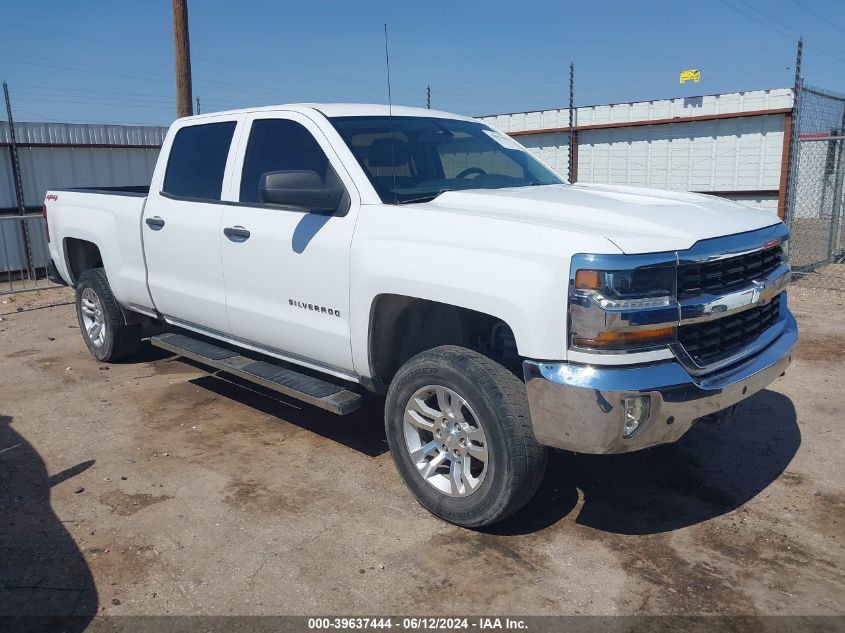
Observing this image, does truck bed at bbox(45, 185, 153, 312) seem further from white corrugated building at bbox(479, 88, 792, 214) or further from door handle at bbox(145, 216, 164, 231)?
white corrugated building at bbox(479, 88, 792, 214)

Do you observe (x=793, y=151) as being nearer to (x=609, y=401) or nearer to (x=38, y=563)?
(x=609, y=401)

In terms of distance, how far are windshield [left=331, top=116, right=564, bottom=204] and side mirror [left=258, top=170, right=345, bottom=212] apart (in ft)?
0.84

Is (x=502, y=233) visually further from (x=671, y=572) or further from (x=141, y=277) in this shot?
(x=141, y=277)

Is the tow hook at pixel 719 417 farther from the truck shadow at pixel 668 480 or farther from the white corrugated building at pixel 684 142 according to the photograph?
the white corrugated building at pixel 684 142

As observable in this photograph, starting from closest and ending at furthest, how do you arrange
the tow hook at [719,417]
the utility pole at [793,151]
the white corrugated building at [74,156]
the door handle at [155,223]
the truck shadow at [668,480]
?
the tow hook at [719,417], the truck shadow at [668,480], the door handle at [155,223], the utility pole at [793,151], the white corrugated building at [74,156]

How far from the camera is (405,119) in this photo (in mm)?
4855

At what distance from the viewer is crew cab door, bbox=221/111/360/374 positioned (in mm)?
4176

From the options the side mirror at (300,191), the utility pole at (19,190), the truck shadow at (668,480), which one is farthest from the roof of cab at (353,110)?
the utility pole at (19,190)

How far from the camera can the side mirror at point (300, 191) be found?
3.95 meters

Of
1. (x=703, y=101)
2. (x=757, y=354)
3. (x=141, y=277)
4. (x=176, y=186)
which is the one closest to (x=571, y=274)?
(x=757, y=354)

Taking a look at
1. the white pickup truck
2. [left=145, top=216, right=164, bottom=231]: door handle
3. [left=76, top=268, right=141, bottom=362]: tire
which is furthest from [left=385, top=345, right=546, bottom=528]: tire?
[left=76, top=268, right=141, bottom=362]: tire

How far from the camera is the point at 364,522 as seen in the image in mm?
3877

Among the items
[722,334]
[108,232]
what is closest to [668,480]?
[722,334]

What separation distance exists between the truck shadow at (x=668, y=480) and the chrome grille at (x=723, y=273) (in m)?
1.25
